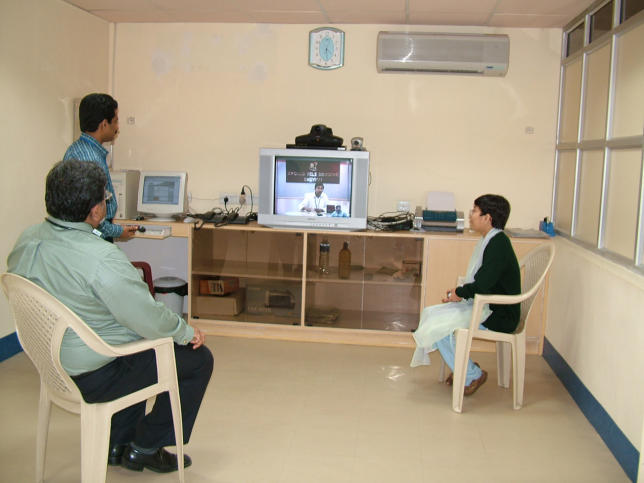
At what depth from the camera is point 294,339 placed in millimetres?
4766

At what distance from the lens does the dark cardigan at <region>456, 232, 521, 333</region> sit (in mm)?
3445

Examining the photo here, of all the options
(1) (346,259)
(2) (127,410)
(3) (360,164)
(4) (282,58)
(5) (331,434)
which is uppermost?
(4) (282,58)

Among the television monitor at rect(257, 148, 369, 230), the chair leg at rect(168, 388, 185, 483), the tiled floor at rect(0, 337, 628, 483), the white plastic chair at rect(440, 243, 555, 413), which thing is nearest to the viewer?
the chair leg at rect(168, 388, 185, 483)

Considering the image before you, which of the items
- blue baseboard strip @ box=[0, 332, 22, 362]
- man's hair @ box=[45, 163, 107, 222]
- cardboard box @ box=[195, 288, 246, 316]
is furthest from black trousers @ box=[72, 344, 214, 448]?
cardboard box @ box=[195, 288, 246, 316]

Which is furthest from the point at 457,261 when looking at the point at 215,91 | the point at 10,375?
the point at 10,375

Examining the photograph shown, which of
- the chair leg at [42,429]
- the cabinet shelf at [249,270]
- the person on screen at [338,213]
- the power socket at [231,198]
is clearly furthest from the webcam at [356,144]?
the chair leg at [42,429]

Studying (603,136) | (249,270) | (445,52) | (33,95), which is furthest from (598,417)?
(33,95)

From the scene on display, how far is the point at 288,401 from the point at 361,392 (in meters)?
0.48

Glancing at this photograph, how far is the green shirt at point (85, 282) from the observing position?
2.13 metres

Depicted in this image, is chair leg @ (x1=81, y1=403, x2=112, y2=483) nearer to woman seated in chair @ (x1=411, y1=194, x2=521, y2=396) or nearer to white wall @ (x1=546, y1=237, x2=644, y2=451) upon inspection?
woman seated in chair @ (x1=411, y1=194, x2=521, y2=396)

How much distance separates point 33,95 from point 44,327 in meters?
2.67

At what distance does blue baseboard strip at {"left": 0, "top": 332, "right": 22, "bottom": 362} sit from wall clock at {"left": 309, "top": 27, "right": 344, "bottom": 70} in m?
3.06

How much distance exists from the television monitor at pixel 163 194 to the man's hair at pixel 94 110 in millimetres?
1531

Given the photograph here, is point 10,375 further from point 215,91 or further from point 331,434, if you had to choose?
point 215,91
